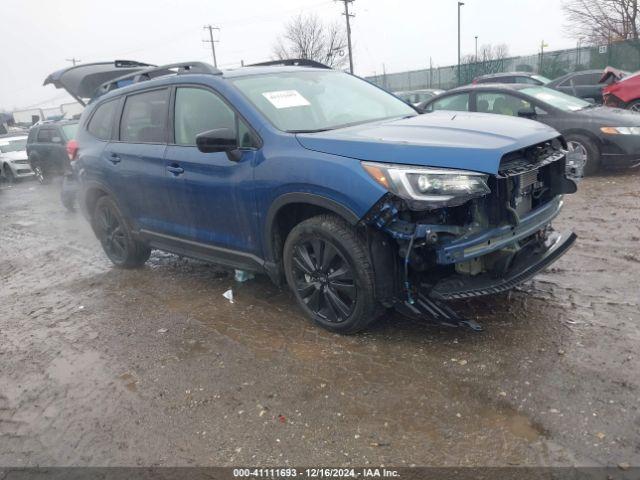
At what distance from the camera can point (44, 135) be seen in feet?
42.8

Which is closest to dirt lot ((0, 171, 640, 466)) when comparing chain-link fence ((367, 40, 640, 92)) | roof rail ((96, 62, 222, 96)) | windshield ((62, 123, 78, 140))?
roof rail ((96, 62, 222, 96))

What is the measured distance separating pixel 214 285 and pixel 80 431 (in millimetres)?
2211

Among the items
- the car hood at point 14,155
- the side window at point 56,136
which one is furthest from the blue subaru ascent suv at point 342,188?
the car hood at point 14,155

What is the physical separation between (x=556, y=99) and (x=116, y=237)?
22.2ft

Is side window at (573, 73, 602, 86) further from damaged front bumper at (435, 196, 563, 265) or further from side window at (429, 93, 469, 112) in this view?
damaged front bumper at (435, 196, 563, 265)

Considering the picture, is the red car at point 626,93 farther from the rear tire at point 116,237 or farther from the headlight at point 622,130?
the rear tire at point 116,237

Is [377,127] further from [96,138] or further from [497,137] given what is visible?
[96,138]

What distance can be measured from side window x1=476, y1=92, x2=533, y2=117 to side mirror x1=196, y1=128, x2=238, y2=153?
17.9 ft

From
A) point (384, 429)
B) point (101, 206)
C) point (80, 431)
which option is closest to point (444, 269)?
point (384, 429)

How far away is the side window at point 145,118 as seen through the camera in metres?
4.58

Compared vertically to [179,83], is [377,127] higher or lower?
lower

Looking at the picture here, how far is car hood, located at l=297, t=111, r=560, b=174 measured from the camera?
294cm

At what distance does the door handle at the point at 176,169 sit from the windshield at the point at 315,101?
2.81 feet

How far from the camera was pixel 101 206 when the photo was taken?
224 inches
